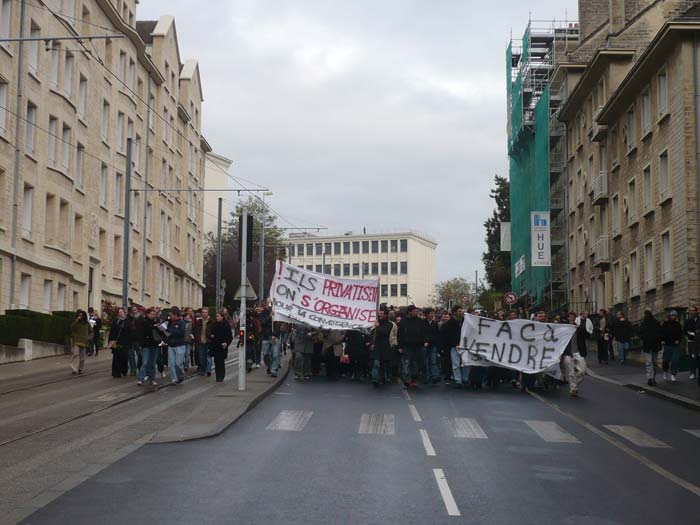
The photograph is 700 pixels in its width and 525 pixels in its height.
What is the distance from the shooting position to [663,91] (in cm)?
3719

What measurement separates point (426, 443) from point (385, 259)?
140514mm

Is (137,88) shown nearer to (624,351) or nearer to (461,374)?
(624,351)

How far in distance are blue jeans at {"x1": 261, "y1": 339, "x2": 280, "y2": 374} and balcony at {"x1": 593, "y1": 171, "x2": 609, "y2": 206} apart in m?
24.0

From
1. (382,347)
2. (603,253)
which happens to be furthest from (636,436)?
(603,253)

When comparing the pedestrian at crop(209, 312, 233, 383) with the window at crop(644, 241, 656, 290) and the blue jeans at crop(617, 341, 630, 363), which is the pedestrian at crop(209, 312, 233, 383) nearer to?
the blue jeans at crop(617, 341, 630, 363)

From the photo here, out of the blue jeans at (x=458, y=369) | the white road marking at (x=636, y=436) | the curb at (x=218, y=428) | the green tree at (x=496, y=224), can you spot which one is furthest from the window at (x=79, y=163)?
the green tree at (x=496, y=224)

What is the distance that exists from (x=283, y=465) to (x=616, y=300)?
34.4m

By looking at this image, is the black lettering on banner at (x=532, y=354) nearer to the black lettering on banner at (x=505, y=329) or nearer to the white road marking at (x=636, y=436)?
the black lettering on banner at (x=505, y=329)

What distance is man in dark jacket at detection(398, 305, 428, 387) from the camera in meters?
24.1

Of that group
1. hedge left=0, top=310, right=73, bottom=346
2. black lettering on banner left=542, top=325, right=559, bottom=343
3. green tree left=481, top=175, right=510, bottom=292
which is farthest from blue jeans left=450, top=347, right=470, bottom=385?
green tree left=481, top=175, right=510, bottom=292

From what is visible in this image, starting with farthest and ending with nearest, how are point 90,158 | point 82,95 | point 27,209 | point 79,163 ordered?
point 90,158 < point 82,95 < point 79,163 < point 27,209

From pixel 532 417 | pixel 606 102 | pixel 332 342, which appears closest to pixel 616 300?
pixel 606 102

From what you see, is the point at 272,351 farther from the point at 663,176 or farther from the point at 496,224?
the point at 496,224

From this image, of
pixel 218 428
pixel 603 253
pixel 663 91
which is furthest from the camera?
pixel 603 253
